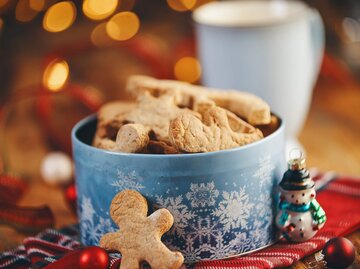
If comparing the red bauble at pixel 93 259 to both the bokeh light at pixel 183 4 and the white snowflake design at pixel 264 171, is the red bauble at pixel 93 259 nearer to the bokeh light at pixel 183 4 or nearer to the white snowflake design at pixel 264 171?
the white snowflake design at pixel 264 171

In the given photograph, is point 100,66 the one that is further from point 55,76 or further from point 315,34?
point 315,34

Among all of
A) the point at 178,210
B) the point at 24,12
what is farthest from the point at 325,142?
the point at 24,12

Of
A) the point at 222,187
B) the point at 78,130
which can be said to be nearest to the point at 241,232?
the point at 222,187

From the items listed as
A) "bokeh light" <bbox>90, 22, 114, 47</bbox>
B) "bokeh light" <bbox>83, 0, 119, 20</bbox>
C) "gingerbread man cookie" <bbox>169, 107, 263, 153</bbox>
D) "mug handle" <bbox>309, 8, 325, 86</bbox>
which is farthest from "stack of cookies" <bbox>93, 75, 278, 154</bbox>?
"bokeh light" <bbox>83, 0, 119, 20</bbox>

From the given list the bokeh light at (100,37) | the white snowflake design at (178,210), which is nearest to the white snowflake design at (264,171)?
the white snowflake design at (178,210)

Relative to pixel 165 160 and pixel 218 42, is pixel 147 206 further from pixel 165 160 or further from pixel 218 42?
pixel 218 42
